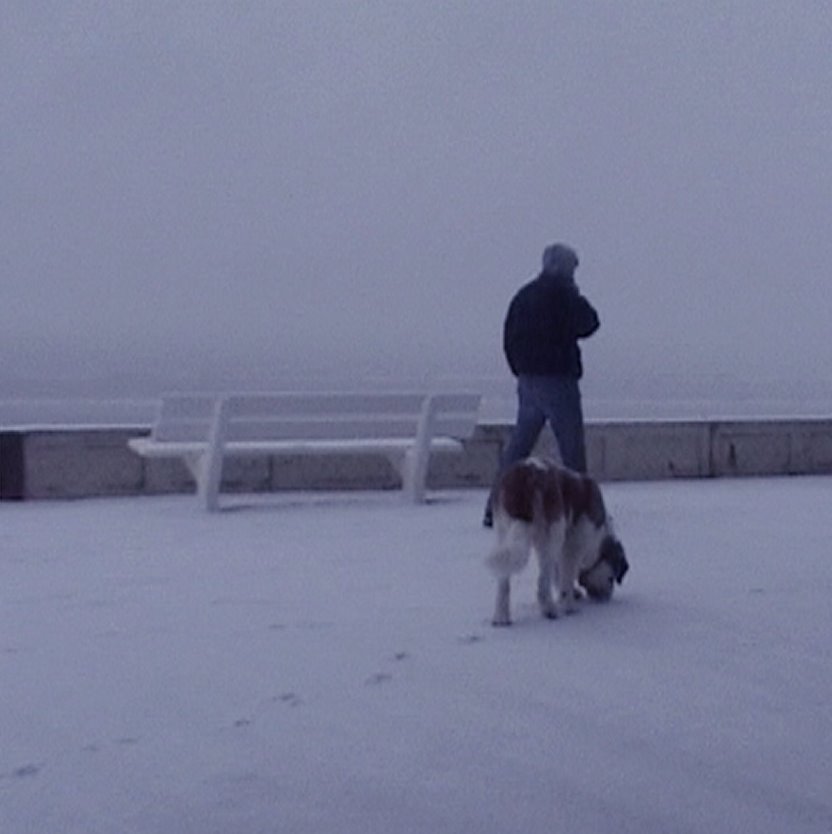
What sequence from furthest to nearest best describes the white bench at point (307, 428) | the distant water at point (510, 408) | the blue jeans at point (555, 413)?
the distant water at point (510, 408)
the white bench at point (307, 428)
the blue jeans at point (555, 413)

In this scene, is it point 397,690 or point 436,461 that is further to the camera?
point 436,461

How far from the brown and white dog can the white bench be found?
460cm

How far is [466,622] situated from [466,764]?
255 cm

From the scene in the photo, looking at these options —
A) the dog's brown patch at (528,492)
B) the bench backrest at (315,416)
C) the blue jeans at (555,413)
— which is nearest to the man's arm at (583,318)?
the blue jeans at (555,413)

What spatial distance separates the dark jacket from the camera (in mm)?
11641

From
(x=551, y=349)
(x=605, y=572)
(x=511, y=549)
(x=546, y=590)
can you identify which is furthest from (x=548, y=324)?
(x=511, y=549)

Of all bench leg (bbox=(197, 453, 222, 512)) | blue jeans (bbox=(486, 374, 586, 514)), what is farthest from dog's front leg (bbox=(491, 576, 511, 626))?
bench leg (bbox=(197, 453, 222, 512))

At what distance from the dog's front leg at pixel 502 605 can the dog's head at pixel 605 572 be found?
2.29ft

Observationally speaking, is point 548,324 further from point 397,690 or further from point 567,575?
point 397,690

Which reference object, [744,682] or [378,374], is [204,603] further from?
[378,374]

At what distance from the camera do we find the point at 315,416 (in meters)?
13.9

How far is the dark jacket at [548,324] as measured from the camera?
11.6 metres

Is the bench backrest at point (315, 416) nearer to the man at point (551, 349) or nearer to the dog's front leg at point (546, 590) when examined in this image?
the man at point (551, 349)

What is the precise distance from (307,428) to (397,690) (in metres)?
7.11
